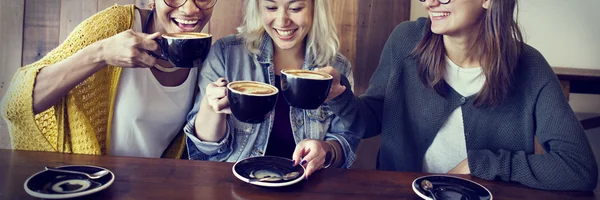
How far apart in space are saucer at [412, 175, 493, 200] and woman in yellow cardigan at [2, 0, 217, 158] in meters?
0.64

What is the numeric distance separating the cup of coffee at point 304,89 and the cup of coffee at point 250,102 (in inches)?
1.3

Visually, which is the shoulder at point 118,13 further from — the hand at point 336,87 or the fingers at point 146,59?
the hand at point 336,87

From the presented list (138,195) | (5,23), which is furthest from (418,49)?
(5,23)

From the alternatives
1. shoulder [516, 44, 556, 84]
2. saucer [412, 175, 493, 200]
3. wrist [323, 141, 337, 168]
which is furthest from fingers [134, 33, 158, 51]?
shoulder [516, 44, 556, 84]

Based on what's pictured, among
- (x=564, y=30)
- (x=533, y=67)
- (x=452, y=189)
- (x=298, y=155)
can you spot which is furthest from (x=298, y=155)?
(x=564, y=30)

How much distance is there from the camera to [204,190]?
2.83 ft

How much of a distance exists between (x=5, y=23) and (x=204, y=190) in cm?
70

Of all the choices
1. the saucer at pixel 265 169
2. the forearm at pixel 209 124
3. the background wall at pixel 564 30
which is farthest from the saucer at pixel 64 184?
the background wall at pixel 564 30

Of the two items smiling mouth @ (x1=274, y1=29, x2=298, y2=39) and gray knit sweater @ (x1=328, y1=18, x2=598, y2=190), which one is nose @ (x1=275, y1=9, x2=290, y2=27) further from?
gray knit sweater @ (x1=328, y1=18, x2=598, y2=190)

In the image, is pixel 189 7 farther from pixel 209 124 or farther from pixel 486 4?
pixel 486 4

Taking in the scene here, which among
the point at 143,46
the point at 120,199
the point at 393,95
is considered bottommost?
the point at 120,199

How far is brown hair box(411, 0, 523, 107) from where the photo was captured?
1231 mm

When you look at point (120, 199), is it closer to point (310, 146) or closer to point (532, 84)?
point (310, 146)

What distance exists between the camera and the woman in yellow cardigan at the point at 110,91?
1092mm
